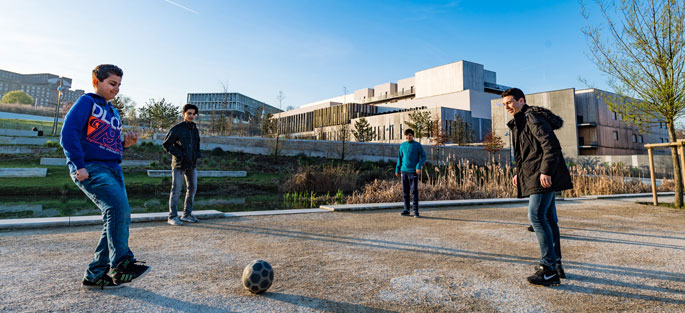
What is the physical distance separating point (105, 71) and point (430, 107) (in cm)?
6039

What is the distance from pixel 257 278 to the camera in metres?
2.42

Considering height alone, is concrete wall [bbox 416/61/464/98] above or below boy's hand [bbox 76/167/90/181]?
above

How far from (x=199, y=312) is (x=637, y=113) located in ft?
37.0

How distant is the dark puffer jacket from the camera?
9.50ft

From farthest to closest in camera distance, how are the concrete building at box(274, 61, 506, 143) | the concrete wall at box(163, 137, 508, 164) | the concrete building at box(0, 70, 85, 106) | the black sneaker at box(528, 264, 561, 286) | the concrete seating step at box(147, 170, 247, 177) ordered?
1. the concrete building at box(0, 70, 85, 106)
2. the concrete building at box(274, 61, 506, 143)
3. the concrete wall at box(163, 137, 508, 164)
4. the concrete seating step at box(147, 170, 247, 177)
5. the black sneaker at box(528, 264, 561, 286)

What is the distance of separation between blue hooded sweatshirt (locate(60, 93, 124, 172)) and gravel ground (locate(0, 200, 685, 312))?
1.02m

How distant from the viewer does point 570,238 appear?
4645mm

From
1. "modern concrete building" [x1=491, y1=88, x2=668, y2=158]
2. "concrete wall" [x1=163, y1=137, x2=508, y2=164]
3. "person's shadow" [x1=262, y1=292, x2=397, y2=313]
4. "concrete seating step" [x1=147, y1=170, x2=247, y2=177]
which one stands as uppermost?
"modern concrete building" [x1=491, y1=88, x2=668, y2=158]

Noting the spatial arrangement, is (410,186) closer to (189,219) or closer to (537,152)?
(537,152)

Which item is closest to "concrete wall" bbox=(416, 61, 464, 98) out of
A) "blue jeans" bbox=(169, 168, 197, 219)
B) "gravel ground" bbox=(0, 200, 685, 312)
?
"gravel ground" bbox=(0, 200, 685, 312)

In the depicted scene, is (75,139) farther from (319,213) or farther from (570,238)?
(570,238)

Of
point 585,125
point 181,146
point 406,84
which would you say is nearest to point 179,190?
point 181,146

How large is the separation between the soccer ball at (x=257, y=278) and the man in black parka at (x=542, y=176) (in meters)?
2.21

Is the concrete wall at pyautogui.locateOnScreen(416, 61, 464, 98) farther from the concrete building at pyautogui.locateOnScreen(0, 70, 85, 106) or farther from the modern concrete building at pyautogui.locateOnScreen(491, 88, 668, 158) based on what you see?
the concrete building at pyautogui.locateOnScreen(0, 70, 85, 106)
